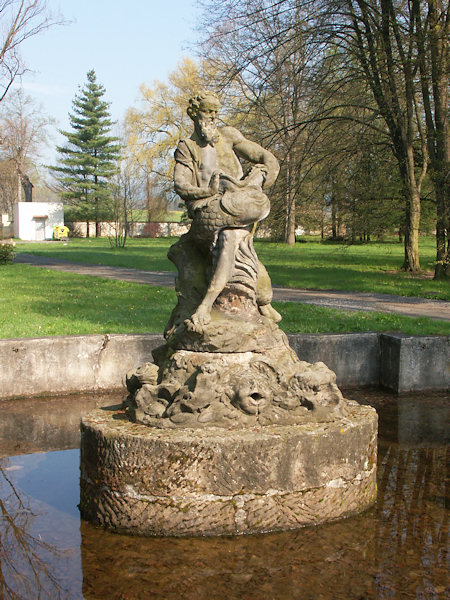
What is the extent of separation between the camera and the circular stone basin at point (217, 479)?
4039mm

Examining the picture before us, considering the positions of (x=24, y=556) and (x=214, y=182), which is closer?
(x=24, y=556)

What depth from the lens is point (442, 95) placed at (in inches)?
699

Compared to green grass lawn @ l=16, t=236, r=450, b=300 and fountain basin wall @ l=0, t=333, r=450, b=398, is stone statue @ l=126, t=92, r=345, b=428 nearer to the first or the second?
fountain basin wall @ l=0, t=333, r=450, b=398

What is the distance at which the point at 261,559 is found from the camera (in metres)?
3.75

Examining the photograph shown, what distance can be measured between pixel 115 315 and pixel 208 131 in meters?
5.80

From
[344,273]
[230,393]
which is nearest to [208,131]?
[230,393]

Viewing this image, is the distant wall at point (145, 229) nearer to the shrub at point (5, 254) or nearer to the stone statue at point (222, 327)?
the shrub at point (5, 254)

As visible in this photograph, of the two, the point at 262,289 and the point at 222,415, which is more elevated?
A: the point at 262,289

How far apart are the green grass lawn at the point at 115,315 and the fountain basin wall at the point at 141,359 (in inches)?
32.6

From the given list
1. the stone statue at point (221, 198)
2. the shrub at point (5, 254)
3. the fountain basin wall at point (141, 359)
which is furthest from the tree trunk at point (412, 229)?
the stone statue at point (221, 198)

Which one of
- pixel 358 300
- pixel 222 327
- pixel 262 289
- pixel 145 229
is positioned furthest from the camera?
pixel 145 229

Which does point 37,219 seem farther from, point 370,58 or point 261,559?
point 261,559

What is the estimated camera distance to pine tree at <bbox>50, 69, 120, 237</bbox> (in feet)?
195

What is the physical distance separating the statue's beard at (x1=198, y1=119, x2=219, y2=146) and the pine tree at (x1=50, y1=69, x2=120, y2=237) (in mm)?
54932
